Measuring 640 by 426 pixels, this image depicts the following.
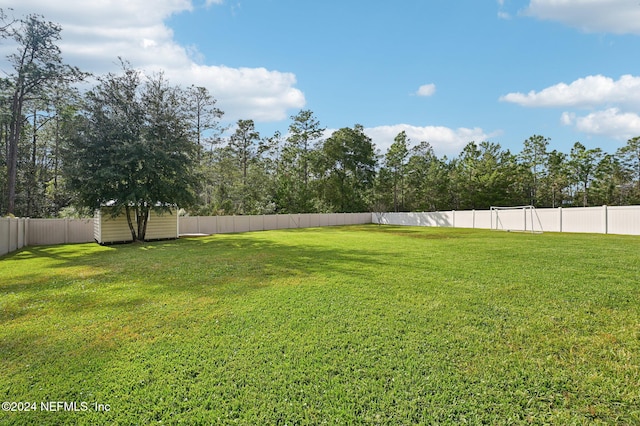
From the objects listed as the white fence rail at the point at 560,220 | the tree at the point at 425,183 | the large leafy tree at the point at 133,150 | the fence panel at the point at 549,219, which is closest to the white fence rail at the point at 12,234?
the large leafy tree at the point at 133,150

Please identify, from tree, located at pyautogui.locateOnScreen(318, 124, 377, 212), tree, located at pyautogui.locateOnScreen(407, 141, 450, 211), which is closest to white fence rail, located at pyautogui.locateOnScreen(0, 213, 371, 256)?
tree, located at pyautogui.locateOnScreen(318, 124, 377, 212)

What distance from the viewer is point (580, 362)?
259 centimetres

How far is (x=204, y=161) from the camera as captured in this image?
2731cm

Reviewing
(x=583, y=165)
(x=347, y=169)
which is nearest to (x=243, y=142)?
(x=347, y=169)

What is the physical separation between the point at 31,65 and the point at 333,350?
68.8ft

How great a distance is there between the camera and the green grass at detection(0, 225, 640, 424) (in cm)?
211

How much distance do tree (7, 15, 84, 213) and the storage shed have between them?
5.93m

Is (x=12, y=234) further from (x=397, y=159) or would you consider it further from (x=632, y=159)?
(x=632, y=159)

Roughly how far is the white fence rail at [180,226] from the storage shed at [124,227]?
140 centimetres

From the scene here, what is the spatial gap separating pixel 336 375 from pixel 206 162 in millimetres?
28565

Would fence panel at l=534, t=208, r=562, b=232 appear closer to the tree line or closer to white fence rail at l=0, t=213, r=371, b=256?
white fence rail at l=0, t=213, r=371, b=256

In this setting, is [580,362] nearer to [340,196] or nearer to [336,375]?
[336,375]

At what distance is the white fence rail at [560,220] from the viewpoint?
13.9 metres

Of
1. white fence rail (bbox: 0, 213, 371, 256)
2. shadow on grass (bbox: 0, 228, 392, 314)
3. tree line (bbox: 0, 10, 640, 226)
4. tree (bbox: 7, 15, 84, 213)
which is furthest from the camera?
tree (bbox: 7, 15, 84, 213)
